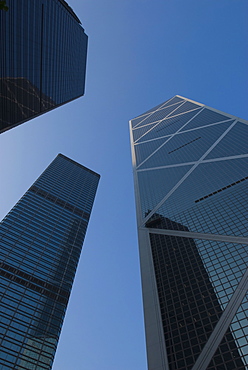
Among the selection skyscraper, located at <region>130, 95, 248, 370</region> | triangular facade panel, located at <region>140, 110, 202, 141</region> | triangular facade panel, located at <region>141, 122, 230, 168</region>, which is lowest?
skyscraper, located at <region>130, 95, 248, 370</region>

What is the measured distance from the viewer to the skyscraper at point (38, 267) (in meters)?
42.1

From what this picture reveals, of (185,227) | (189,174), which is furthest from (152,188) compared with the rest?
(185,227)

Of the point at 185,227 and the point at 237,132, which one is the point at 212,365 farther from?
the point at 237,132

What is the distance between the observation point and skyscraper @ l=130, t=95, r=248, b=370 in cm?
3098

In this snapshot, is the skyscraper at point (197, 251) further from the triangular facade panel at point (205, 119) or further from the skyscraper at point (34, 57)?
the skyscraper at point (34, 57)

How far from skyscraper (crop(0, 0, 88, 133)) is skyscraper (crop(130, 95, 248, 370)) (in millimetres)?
28962

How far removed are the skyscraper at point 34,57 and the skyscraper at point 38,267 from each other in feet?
88.9

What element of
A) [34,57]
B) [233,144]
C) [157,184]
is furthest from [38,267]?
[233,144]

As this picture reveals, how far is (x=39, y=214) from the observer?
236 ft

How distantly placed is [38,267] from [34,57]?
1467 inches

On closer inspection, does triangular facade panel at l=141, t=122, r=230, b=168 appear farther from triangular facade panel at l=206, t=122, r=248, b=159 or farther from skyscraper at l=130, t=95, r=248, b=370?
triangular facade panel at l=206, t=122, r=248, b=159

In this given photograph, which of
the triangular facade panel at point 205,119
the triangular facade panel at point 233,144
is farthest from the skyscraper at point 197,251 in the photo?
the triangular facade panel at point 205,119

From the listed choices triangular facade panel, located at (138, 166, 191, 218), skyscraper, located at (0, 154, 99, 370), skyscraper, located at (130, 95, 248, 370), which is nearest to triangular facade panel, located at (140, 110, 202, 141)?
skyscraper, located at (130, 95, 248, 370)

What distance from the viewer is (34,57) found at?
1522 inches
